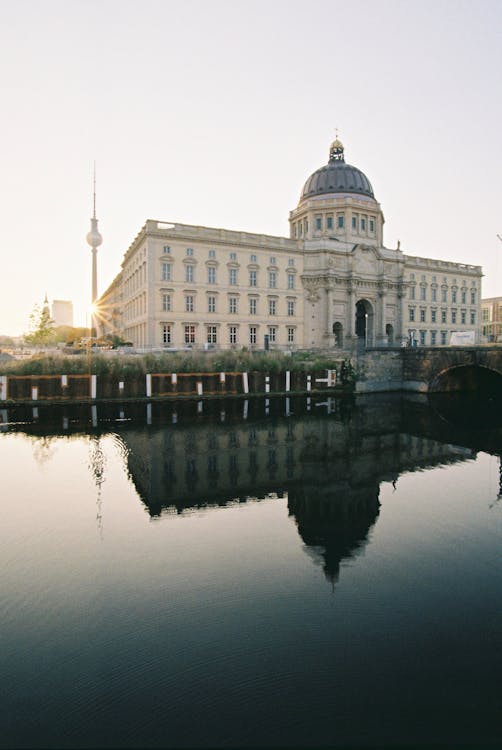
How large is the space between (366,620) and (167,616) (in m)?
3.30

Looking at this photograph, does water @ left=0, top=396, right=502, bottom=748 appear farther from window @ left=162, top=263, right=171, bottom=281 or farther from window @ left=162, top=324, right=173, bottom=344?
window @ left=162, top=263, right=171, bottom=281

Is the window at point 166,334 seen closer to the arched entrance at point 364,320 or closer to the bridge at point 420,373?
the bridge at point 420,373

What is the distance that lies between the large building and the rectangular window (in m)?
0.13

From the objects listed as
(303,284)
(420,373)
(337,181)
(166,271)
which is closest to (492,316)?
(337,181)

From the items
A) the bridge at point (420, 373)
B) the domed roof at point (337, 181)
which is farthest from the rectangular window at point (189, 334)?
the domed roof at point (337, 181)

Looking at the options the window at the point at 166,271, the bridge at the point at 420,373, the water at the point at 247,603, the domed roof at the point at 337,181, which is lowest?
the water at the point at 247,603

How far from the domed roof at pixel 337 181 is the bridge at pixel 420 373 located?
36980 millimetres

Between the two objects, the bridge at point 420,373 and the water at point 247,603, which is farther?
the bridge at point 420,373

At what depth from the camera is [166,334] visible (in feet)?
181

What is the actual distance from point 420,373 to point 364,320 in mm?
26921

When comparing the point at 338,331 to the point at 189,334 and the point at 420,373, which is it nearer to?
the point at 420,373

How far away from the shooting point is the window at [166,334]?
180 ft

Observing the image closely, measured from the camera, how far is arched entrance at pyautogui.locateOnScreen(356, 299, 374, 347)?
70206mm

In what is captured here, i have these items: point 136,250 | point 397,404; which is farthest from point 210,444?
point 136,250
